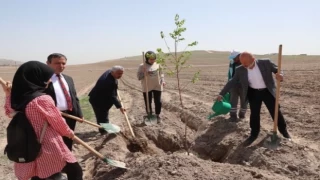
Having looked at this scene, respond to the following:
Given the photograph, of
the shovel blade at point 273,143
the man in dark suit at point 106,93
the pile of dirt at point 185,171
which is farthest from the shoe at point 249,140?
the man in dark suit at point 106,93

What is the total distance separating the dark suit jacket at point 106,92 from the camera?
7180mm

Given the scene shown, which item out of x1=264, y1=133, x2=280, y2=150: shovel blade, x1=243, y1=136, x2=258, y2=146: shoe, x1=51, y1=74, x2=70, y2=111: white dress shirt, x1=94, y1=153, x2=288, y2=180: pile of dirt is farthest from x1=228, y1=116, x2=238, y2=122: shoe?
x1=51, y1=74, x2=70, y2=111: white dress shirt

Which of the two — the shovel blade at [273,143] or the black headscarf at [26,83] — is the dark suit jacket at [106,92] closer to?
the shovel blade at [273,143]

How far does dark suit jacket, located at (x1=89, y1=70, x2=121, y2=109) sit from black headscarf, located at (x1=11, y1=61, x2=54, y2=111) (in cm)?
396

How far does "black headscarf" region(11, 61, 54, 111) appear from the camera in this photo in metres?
3.11

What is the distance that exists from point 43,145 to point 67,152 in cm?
26

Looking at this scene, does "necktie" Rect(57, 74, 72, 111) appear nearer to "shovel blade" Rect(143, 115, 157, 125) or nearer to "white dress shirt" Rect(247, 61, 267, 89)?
"white dress shirt" Rect(247, 61, 267, 89)

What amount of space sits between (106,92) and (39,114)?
4.19 m

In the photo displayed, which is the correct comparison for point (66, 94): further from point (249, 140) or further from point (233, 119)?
point (233, 119)

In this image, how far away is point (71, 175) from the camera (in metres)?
3.54

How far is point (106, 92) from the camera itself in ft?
24.1

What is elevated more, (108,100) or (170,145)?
(108,100)

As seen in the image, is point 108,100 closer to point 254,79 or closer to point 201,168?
point 254,79

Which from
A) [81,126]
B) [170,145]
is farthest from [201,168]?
[81,126]
